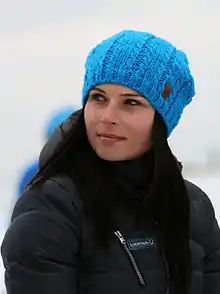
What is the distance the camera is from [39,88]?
3131 mm

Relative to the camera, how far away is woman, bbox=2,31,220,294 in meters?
0.91

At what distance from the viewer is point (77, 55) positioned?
316 centimetres

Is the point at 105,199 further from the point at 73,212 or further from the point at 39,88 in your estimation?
the point at 39,88

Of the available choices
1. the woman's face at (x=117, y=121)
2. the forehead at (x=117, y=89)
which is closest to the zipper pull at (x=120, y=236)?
the woman's face at (x=117, y=121)

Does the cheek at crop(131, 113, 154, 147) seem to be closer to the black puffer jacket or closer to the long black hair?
the long black hair

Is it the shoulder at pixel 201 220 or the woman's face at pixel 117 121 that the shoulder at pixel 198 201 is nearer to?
the shoulder at pixel 201 220

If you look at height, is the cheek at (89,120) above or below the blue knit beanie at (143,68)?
below

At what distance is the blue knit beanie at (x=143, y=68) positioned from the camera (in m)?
0.96

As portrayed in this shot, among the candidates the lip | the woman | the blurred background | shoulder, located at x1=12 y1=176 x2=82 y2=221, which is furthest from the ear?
the blurred background

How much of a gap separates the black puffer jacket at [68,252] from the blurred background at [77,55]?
6.91ft

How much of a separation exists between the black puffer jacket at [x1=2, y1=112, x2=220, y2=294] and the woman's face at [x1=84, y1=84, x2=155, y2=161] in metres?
0.08

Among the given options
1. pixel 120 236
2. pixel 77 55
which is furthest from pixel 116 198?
pixel 77 55

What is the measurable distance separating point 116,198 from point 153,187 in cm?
7

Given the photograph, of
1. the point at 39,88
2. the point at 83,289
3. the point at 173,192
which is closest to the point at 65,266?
the point at 83,289
